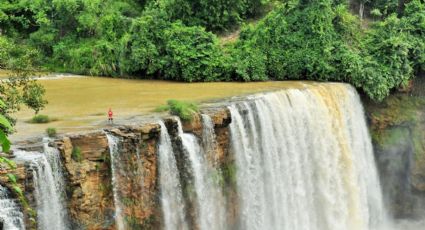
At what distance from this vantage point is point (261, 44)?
2294 centimetres

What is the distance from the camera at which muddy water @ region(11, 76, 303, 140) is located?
12.4 meters

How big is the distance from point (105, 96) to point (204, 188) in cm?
608

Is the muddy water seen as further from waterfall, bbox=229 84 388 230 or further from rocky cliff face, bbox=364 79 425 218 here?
rocky cliff face, bbox=364 79 425 218

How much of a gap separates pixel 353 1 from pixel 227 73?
8774mm

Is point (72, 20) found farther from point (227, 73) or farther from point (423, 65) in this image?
point (423, 65)

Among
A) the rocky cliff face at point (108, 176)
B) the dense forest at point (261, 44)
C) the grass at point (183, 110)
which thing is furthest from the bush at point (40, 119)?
the dense forest at point (261, 44)

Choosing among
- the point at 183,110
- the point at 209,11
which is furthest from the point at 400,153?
the point at 209,11

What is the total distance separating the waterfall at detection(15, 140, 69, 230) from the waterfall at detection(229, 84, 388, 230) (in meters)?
5.15

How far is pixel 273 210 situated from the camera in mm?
14914

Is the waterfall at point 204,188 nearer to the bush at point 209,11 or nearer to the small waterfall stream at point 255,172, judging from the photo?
the small waterfall stream at point 255,172

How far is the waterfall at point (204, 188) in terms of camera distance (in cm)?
1251

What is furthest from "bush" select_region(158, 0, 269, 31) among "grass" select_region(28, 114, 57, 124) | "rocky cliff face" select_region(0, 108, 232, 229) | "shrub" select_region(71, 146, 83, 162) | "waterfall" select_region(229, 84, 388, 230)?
"shrub" select_region(71, 146, 83, 162)

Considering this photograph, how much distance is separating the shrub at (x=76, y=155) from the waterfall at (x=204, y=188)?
2778 millimetres

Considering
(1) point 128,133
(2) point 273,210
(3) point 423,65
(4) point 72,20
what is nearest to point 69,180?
(1) point 128,133
